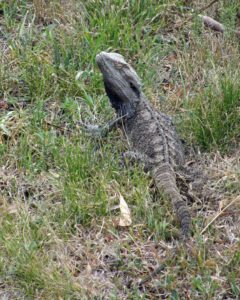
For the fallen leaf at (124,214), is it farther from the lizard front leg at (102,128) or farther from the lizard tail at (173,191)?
the lizard front leg at (102,128)

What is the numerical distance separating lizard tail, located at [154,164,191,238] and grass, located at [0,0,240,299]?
0.07 metres

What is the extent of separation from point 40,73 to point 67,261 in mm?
2332

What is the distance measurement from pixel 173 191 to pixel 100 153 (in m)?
0.72

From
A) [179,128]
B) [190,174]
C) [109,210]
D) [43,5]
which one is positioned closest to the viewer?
[109,210]

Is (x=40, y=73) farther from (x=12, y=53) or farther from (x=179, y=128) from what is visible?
(x=179, y=128)

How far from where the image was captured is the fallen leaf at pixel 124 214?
587cm

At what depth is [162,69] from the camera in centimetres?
762

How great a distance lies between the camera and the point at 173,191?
19.6 ft

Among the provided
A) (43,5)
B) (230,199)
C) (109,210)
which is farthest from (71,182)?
Answer: (43,5)

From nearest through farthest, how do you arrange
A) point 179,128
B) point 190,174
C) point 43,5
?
point 190,174 → point 179,128 → point 43,5

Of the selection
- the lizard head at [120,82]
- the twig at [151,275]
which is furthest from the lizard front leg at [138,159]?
the twig at [151,275]

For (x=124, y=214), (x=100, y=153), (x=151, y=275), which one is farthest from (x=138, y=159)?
(x=151, y=275)

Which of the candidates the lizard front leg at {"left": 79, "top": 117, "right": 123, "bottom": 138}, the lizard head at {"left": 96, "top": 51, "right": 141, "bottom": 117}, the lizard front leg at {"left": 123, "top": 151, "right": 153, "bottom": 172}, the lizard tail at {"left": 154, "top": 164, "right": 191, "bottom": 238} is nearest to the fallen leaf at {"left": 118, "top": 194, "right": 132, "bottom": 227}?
the lizard tail at {"left": 154, "top": 164, "right": 191, "bottom": 238}

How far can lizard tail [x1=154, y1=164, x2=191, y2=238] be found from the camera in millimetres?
5719
